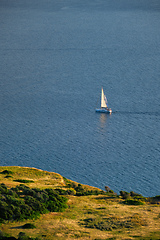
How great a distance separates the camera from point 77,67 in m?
173

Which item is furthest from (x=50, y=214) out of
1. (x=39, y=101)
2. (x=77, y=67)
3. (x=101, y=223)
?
(x=77, y=67)

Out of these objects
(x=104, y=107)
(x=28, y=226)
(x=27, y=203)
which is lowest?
(x=28, y=226)

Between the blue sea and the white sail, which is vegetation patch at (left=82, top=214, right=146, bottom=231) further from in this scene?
the white sail

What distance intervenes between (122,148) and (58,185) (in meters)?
34.0

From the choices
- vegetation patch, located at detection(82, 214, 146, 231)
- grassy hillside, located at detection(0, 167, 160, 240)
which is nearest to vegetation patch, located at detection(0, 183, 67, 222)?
grassy hillside, located at detection(0, 167, 160, 240)

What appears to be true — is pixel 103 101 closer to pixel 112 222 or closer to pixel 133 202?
pixel 133 202

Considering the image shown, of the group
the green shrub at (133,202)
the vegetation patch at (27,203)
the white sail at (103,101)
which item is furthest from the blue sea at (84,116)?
the vegetation patch at (27,203)

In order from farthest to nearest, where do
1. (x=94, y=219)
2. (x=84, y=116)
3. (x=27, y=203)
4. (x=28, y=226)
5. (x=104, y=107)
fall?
(x=104, y=107), (x=84, y=116), (x=27, y=203), (x=94, y=219), (x=28, y=226)

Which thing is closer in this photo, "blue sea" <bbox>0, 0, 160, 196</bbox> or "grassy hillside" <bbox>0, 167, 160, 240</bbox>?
"grassy hillside" <bbox>0, 167, 160, 240</bbox>

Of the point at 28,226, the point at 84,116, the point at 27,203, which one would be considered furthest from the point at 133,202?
the point at 84,116

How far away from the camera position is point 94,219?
51.9 m

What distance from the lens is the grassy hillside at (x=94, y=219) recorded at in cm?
4669

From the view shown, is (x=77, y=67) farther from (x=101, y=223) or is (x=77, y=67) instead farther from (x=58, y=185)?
(x=101, y=223)

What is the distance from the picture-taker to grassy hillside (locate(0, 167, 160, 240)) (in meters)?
46.7
